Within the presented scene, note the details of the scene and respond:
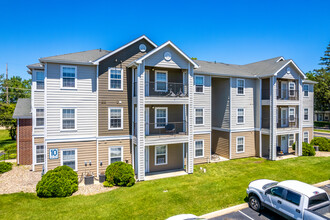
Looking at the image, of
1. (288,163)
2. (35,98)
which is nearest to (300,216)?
(288,163)

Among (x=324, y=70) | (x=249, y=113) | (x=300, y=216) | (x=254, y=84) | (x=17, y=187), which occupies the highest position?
(x=324, y=70)

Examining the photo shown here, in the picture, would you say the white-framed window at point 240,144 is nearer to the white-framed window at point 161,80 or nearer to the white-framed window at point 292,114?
the white-framed window at point 292,114

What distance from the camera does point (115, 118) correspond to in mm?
15680

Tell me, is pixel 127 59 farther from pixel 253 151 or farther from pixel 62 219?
pixel 253 151

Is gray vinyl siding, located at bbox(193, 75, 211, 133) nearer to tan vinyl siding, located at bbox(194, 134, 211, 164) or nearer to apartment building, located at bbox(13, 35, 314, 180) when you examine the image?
apartment building, located at bbox(13, 35, 314, 180)

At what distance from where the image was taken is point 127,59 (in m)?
16.1

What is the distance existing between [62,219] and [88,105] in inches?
320

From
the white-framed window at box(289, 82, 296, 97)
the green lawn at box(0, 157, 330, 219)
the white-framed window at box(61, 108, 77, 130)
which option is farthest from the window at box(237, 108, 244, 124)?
the white-framed window at box(61, 108, 77, 130)

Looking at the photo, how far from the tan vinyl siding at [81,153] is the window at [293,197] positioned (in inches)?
497

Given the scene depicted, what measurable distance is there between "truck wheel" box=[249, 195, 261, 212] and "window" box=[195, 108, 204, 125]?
375 inches

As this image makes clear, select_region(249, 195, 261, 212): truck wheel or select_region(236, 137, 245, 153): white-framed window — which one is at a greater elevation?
select_region(236, 137, 245, 153): white-framed window

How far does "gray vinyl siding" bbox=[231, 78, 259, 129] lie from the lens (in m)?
20.4

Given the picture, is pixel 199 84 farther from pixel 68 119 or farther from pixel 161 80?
pixel 68 119

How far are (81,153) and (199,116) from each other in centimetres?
1092
